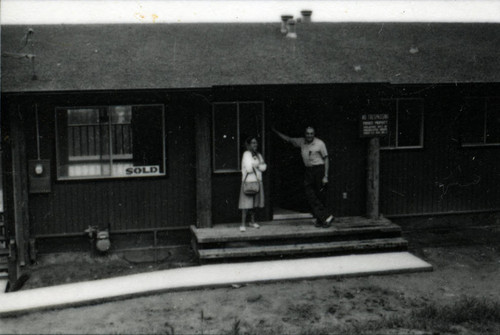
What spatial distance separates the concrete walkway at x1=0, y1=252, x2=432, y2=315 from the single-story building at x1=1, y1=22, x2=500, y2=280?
1681mm

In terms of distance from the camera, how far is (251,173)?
1149 cm

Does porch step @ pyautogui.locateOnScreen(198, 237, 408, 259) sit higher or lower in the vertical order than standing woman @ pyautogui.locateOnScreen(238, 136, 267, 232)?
lower

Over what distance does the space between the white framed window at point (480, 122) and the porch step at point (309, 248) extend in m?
3.38

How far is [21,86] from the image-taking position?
1072 cm

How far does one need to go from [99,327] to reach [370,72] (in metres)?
7.22

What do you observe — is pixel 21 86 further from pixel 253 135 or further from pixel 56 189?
pixel 253 135

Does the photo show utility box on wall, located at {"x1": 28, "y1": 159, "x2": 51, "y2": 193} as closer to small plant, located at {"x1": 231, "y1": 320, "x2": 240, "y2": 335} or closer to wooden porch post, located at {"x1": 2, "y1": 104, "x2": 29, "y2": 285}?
wooden porch post, located at {"x1": 2, "y1": 104, "x2": 29, "y2": 285}

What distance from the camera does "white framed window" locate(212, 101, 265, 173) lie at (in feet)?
40.2

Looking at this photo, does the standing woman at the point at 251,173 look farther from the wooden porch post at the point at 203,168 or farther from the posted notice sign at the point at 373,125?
the posted notice sign at the point at 373,125

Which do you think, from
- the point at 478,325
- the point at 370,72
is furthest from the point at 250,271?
the point at 370,72

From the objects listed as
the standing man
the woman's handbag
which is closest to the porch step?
the standing man

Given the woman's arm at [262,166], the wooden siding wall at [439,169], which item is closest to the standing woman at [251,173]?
the woman's arm at [262,166]

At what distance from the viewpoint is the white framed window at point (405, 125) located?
13.2 meters

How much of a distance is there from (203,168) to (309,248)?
2.52 meters
